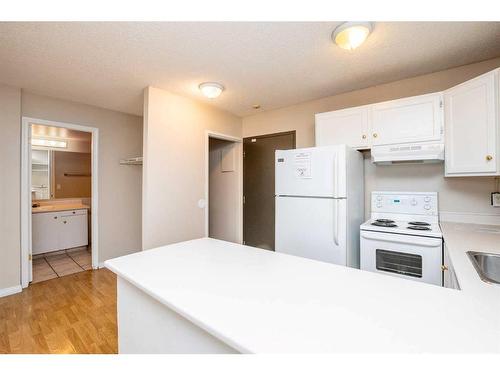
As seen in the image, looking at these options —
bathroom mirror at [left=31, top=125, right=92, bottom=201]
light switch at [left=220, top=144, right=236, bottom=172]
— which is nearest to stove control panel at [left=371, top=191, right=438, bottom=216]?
light switch at [left=220, top=144, right=236, bottom=172]

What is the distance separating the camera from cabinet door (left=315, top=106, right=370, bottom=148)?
2.45m

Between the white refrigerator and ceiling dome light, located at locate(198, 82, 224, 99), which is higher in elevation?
ceiling dome light, located at locate(198, 82, 224, 99)

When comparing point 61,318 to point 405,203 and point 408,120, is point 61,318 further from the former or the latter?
point 408,120

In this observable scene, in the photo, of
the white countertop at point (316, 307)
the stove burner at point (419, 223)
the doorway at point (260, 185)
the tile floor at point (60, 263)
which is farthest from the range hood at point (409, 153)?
the tile floor at point (60, 263)

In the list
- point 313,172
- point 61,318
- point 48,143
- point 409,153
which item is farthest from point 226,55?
point 48,143

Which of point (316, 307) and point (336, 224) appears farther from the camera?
point (336, 224)

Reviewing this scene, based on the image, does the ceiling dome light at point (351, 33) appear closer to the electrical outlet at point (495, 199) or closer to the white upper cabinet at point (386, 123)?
the white upper cabinet at point (386, 123)

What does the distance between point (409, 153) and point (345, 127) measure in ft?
2.18

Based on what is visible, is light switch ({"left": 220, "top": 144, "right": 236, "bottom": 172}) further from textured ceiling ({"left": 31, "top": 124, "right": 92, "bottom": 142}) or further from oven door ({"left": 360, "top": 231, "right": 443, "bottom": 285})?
textured ceiling ({"left": 31, "top": 124, "right": 92, "bottom": 142})

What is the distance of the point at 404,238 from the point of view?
1890mm

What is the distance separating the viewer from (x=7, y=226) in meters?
2.65

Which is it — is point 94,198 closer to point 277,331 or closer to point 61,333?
point 61,333

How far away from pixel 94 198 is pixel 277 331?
11.6ft
